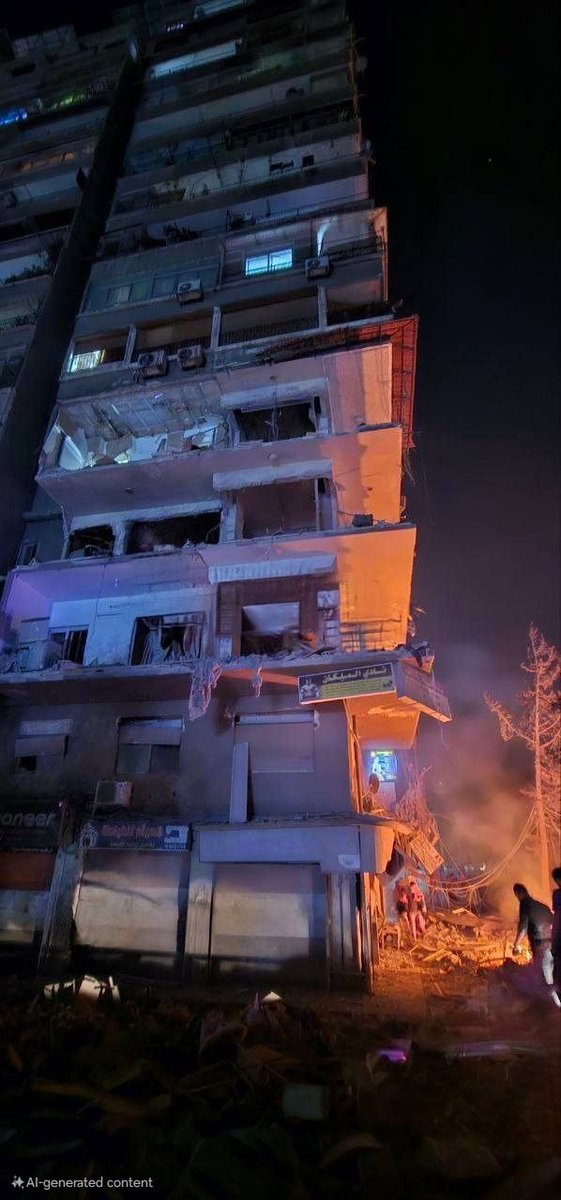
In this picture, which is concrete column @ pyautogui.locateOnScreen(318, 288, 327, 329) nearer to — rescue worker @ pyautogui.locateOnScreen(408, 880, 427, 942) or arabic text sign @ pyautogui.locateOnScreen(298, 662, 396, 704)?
arabic text sign @ pyautogui.locateOnScreen(298, 662, 396, 704)

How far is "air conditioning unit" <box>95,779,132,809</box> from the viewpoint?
1409cm

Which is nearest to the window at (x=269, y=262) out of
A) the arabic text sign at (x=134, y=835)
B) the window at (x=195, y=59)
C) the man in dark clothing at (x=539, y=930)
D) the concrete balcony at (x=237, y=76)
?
the concrete balcony at (x=237, y=76)

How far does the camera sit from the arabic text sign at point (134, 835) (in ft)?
43.4

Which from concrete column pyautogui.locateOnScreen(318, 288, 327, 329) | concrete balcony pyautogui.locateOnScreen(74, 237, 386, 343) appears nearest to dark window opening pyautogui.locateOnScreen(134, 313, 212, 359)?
concrete balcony pyautogui.locateOnScreen(74, 237, 386, 343)

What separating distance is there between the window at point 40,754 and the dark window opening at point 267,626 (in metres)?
6.30

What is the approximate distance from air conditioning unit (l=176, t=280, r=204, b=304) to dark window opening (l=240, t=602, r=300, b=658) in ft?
45.0

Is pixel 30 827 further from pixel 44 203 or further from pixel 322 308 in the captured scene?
pixel 44 203

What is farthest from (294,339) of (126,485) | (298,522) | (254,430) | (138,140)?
(138,140)

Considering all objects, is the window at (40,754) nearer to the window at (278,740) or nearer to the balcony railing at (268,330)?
the window at (278,740)

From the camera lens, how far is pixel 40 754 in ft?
51.0

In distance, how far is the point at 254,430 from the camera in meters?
19.5

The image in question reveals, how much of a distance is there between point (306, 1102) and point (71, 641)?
1545 centimetres

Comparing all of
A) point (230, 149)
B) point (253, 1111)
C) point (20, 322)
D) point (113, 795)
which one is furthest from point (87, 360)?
point (253, 1111)

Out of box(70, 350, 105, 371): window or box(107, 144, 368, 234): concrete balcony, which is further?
box(107, 144, 368, 234): concrete balcony
